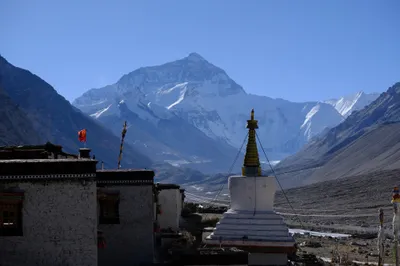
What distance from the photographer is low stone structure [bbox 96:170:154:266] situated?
53.2ft

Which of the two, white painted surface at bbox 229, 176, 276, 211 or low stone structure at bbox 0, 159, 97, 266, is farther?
white painted surface at bbox 229, 176, 276, 211

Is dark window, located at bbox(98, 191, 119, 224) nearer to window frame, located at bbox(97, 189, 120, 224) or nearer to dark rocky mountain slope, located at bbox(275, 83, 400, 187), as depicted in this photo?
window frame, located at bbox(97, 189, 120, 224)

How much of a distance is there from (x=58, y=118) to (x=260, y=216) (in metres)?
149

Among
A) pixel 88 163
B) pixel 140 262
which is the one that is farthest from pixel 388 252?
pixel 88 163

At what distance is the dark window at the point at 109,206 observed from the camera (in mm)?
16188

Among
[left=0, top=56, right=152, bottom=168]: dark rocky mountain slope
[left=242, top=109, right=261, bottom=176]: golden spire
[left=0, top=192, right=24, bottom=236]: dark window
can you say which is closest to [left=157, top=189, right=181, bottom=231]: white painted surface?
[left=242, top=109, right=261, bottom=176]: golden spire

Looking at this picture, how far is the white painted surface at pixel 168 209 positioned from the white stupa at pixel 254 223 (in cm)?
378

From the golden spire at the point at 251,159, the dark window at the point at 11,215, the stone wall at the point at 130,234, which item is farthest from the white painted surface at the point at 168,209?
the dark window at the point at 11,215

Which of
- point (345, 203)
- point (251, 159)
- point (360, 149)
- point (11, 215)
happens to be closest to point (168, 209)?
point (251, 159)

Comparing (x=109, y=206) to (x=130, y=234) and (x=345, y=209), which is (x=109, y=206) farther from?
(x=345, y=209)

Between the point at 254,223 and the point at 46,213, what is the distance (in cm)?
733

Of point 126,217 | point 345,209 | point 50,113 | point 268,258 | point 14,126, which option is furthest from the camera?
point 50,113

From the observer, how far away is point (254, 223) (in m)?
18.8

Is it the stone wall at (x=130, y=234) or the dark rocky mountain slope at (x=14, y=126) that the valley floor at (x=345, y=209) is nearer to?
the stone wall at (x=130, y=234)
